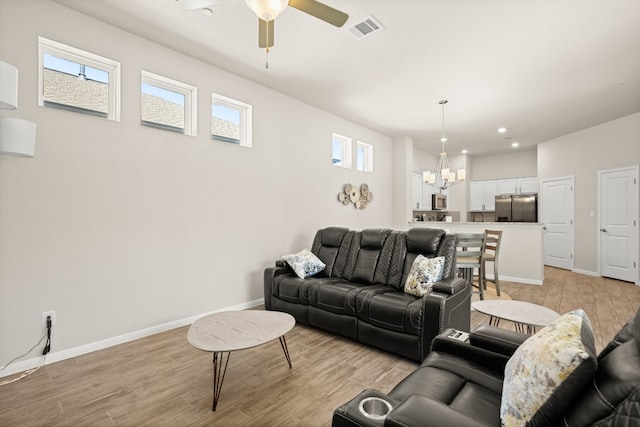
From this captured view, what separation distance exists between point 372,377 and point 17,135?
10.3 feet

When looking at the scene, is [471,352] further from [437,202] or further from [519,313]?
[437,202]

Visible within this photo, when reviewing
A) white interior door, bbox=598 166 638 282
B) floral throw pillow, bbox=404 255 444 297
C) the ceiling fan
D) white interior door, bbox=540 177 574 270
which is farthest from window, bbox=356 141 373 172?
white interior door, bbox=598 166 638 282

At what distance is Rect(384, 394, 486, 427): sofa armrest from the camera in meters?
0.96

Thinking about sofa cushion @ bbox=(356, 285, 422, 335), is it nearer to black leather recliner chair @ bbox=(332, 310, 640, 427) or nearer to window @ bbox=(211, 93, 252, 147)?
black leather recliner chair @ bbox=(332, 310, 640, 427)

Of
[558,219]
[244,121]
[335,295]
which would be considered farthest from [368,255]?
[558,219]

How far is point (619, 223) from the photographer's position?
578 cm

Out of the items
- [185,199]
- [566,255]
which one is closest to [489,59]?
[185,199]

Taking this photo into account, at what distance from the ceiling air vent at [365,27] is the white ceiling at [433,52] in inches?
1.9

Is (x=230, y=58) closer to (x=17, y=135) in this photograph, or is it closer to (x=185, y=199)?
(x=185, y=199)

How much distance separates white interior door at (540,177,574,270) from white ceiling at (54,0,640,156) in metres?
1.94

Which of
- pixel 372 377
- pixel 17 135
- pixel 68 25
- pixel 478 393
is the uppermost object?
pixel 68 25

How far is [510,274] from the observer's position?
224 inches

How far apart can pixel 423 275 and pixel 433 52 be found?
2.49 metres

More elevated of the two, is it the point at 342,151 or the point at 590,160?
the point at 342,151
